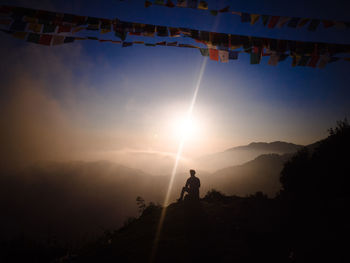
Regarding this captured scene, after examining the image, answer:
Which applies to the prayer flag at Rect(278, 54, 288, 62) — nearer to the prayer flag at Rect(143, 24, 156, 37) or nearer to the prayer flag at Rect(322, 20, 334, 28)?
the prayer flag at Rect(322, 20, 334, 28)

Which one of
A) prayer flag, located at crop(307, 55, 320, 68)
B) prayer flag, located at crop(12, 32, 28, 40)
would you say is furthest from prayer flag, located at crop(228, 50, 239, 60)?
prayer flag, located at crop(12, 32, 28, 40)

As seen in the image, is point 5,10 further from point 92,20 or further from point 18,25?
point 92,20

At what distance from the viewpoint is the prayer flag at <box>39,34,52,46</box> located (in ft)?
21.2

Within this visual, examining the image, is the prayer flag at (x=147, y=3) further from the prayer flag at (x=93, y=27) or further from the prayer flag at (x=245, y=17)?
the prayer flag at (x=245, y=17)

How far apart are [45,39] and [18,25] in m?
1.02

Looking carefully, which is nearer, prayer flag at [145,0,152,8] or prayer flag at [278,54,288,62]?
prayer flag at [145,0,152,8]

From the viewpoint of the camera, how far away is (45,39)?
21.3 ft

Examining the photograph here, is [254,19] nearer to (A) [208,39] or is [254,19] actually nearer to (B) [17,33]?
(A) [208,39]

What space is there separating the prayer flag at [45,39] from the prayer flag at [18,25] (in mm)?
699

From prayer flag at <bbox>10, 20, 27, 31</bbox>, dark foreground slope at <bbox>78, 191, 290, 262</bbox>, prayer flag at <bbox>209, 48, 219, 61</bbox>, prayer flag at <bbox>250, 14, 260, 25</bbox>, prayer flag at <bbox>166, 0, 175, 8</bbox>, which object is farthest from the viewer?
prayer flag at <bbox>209, 48, 219, 61</bbox>

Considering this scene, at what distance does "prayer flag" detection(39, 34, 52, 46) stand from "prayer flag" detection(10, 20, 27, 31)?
0.70 metres

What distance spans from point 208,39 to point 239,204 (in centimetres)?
805

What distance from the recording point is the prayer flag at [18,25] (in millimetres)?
6197

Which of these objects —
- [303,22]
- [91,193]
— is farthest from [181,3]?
[91,193]
